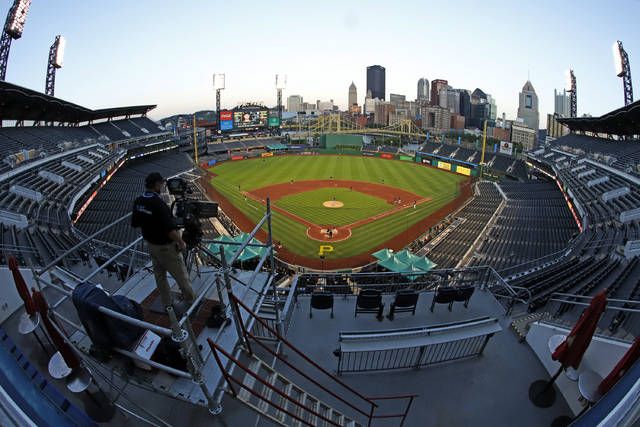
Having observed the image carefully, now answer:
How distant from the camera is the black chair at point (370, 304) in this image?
7268mm

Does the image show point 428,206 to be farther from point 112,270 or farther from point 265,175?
point 112,270

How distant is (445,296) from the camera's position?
25.0ft

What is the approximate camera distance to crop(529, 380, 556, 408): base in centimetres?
563

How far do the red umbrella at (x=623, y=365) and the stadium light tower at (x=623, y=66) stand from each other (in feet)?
205

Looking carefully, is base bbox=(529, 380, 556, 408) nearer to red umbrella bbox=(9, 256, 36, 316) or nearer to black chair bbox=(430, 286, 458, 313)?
black chair bbox=(430, 286, 458, 313)

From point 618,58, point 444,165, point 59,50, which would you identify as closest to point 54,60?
point 59,50

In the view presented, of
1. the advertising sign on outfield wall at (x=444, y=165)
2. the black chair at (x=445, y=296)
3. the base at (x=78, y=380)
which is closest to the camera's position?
the base at (x=78, y=380)

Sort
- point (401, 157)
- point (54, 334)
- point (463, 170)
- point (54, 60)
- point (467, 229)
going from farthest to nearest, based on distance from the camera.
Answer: point (401, 157)
point (463, 170)
point (54, 60)
point (467, 229)
point (54, 334)

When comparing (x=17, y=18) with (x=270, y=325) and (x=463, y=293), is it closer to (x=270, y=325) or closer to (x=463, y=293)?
(x=270, y=325)

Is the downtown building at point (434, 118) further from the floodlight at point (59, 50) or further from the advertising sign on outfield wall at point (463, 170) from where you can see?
the floodlight at point (59, 50)

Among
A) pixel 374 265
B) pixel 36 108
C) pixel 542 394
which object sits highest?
pixel 36 108

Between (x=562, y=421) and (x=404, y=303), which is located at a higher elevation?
(x=404, y=303)

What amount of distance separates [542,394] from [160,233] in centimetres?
699

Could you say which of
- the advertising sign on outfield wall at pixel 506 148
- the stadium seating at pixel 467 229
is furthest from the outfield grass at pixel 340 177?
the advertising sign on outfield wall at pixel 506 148
